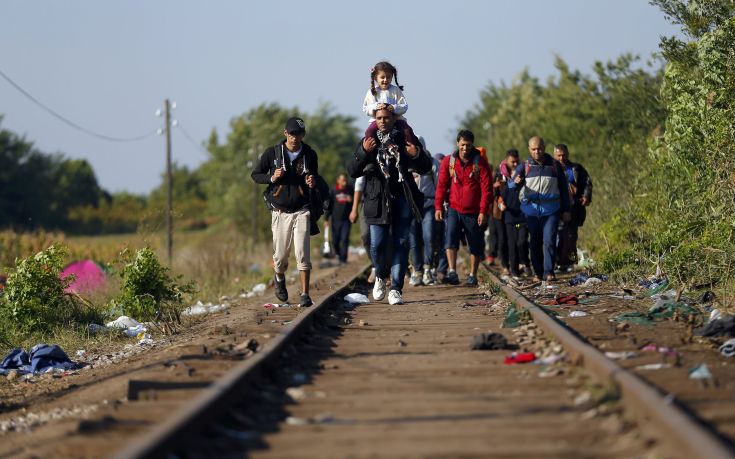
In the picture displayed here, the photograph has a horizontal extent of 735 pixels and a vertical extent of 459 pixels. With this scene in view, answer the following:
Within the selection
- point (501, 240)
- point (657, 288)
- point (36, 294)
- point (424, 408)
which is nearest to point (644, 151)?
point (501, 240)

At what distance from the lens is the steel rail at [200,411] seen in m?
4.88

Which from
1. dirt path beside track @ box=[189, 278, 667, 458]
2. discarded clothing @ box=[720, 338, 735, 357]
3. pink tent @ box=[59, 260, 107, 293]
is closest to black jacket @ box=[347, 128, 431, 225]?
dirt path beside track @ box=[189, 278, 667, 458]

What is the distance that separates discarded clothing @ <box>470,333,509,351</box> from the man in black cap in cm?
383

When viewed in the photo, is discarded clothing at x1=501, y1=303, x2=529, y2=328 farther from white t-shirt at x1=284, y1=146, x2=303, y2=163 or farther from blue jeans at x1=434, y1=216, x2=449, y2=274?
blue jeans at x1=434, y1=216, x2=449, y2=274

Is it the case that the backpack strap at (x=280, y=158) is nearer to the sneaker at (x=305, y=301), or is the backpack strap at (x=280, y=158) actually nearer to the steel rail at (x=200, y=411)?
the sneaker at (x=305, y=301)

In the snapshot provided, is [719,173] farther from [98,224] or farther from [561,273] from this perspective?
[98,224]

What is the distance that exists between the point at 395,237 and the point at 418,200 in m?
0.49

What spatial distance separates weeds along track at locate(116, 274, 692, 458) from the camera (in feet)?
17.3

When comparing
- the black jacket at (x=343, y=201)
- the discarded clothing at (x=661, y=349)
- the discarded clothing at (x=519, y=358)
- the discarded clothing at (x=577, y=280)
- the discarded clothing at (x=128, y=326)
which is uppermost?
the black jacket at (x=343, y=201)

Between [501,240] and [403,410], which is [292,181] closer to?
[403,410]

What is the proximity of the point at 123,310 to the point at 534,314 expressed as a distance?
6.53 metres

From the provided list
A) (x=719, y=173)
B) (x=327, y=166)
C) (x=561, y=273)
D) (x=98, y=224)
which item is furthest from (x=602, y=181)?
(x=98, y=224)

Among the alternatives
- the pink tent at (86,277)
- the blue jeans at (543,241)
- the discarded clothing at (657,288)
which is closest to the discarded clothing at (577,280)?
the blue jeans at (543,241)

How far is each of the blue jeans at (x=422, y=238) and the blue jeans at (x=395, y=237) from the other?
3.78m
